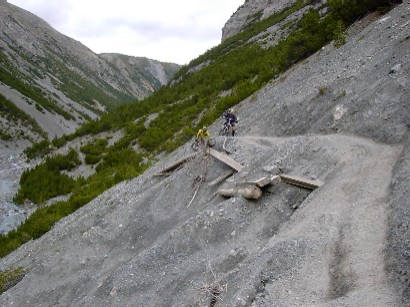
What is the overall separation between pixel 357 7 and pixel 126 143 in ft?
60.1

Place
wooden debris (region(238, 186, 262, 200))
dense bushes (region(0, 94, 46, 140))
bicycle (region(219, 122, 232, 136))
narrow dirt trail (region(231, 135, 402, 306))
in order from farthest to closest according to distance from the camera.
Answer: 1. dense bushes (region(0, 94, 46, 140))
2. bicycle (region(219, 122, 232, 136))
3. wooden debris (region(238, 186, 262, 200))
4. narrow dirt trail (region(231, 135, 402, 306))

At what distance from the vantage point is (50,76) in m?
89.8

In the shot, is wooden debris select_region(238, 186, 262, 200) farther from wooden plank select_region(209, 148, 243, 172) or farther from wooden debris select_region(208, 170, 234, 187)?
wooden debris select_region(208, 170, 234, 187)

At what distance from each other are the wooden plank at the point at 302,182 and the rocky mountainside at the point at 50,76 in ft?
117

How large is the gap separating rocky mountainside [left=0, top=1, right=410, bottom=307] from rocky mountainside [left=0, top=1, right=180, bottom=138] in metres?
30.4

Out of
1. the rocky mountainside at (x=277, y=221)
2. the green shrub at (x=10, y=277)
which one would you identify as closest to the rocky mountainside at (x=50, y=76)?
the green shrub at (x=10, y=277)

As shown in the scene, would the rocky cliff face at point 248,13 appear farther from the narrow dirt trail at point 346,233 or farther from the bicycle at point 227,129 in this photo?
the narrow dirt trail at point 346,233

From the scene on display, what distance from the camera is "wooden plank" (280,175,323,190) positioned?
1005 cm

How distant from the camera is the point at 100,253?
42.3 ft

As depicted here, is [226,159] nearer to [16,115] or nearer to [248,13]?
[16,115]

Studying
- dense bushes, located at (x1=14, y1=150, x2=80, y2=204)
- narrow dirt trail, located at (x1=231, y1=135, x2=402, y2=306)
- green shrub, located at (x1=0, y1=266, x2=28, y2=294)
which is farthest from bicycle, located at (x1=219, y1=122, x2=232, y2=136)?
dense bushes, located at (x1=14, y1=150, x2=80, y2=204)

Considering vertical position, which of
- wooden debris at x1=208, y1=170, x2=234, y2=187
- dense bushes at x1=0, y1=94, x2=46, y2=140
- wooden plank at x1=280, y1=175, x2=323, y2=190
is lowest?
wooden plank at x1=280, y1=175, x2=323, y2=190

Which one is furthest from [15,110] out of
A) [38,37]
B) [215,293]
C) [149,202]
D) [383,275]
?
[38,37]

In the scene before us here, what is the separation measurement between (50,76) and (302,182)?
9052 cm
